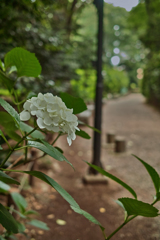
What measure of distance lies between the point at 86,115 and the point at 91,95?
3.14 metres

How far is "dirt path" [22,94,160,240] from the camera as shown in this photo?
1.70 meters

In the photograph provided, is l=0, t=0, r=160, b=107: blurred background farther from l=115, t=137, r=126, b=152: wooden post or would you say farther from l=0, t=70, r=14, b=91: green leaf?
l=115, t=137, r=126, b=152: wooden post

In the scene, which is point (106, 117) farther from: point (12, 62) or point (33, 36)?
point (12, 62)

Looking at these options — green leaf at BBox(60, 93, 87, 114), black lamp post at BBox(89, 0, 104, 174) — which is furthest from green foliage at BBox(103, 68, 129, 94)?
green leaf at BBox(60, 93, 87, 114)

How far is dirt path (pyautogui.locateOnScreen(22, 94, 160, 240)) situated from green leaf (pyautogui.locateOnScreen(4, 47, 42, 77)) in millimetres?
520

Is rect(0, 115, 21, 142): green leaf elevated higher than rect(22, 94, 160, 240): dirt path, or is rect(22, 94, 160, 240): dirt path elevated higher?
rect(0, 115, 21, 142): green leaf

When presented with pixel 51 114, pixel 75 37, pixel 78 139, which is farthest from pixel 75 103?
pixel 75 37

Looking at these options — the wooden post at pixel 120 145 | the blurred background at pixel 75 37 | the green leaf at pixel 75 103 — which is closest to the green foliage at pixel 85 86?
the blurred background at pixel 75 37

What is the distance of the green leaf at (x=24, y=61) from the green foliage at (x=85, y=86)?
306 inches

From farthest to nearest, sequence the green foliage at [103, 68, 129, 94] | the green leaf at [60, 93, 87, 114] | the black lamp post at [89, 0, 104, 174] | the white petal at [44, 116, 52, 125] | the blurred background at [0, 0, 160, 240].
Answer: the green foliage at [103, 68, 129, 94]
the black lamp post at [89, 0, 104, 174]
the blurred background at [0, 0, 160, 240]
the green leaf at [60, 93, 87, 114]
the white petal at [44, 116, 52, 125]

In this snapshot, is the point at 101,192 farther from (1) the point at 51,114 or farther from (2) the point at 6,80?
(1) the point at 51,114

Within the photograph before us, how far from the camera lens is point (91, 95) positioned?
9953 millimetres

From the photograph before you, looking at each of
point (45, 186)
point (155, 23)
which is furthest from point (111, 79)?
point (45, 186)

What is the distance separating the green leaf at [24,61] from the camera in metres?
0.87
